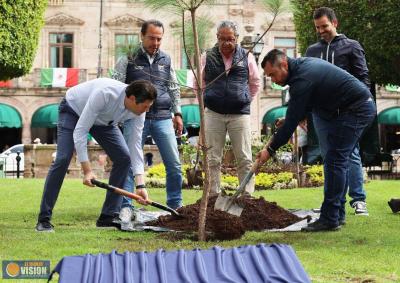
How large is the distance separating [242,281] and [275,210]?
11.9 ft

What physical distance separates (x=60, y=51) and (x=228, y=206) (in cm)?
3263

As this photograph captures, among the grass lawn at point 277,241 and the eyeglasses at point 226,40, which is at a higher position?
the eyeglasses at point 226,40

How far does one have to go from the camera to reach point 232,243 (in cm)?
602

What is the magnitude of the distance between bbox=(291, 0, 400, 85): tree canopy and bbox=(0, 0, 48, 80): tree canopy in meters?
5.13

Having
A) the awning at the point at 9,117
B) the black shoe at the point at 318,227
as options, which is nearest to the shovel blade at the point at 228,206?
the black shoe at the point at 318,227

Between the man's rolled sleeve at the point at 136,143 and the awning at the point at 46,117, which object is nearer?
the man's rolled sleeve at the point at 136,143

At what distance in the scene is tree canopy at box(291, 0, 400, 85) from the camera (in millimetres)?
15031

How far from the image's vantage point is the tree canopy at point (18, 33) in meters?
14.4

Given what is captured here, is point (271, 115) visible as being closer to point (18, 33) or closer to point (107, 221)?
point (18, 33)

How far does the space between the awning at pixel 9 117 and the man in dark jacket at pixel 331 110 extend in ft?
101

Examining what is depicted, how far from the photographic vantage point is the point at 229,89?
→ 773 centimetres

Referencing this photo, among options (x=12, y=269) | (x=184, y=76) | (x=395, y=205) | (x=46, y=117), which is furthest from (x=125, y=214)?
(x=46, y=117)

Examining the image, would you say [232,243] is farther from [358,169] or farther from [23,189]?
[23,189]

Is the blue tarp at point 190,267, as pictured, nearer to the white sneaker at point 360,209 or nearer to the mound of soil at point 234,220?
the mound of soil at point 234,220
